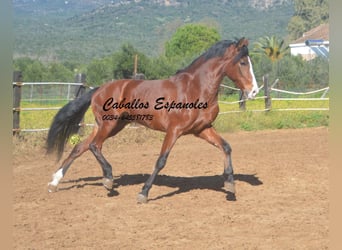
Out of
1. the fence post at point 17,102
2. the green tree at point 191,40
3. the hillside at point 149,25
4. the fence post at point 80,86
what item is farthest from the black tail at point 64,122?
the green tree at point 191,40

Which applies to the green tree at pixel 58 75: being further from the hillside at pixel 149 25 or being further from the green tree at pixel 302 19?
the green tree at pixel 302 19

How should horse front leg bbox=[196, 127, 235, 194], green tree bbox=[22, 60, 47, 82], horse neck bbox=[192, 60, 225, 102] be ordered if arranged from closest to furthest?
horse neck bbox=[192, 60, 225, 102] → horse front leg bbox=[196, 127, 235, 194] → green tree bbox=[22, 60, 47, 82]

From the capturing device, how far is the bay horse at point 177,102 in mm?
4879

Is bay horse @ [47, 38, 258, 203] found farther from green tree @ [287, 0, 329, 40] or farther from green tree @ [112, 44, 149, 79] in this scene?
green tree @ [287, 0, 329, 40]

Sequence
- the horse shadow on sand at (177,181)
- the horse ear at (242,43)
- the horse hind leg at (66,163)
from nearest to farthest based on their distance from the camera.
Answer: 1. the horse ear at (242,43)
2. the horse hind leg at (66,163)
3. the horse shadow on sand at (177,181)

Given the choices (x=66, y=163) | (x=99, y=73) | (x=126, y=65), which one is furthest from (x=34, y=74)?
(x=66, y=163)

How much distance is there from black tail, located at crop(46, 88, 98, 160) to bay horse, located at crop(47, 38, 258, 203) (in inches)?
8.2

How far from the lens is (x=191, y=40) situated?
1938 centimetres

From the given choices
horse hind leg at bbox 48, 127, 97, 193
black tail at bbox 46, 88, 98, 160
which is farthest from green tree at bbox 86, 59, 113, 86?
horse hind leg at bbox 48, 127, 97, 193

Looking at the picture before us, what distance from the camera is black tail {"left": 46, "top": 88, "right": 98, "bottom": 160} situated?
5.60 metres

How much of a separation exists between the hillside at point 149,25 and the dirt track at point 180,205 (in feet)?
30.0

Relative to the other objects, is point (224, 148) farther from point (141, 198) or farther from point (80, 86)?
point (80, 86)

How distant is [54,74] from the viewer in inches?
813

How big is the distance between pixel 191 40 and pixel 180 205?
15.2 metres
